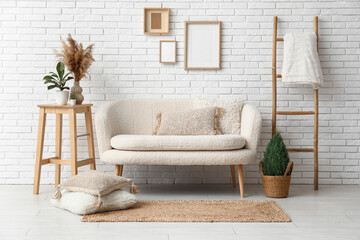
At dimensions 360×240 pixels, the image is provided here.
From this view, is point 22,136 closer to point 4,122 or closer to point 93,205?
point 4,122

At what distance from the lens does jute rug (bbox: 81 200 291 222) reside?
9.50 feet

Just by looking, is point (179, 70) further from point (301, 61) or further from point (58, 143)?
point (58, 143)

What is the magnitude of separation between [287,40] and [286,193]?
1.37 meters

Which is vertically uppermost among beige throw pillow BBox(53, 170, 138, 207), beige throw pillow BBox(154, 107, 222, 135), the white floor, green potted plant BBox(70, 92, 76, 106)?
green potted plant BBox(70, 92, 76, 106)

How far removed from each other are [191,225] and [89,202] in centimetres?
73

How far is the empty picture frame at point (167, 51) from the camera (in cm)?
424

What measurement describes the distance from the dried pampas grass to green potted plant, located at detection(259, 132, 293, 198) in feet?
5.69

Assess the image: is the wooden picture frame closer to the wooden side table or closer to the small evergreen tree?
the wooden side table

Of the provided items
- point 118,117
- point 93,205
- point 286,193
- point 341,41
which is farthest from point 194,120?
point 341,41

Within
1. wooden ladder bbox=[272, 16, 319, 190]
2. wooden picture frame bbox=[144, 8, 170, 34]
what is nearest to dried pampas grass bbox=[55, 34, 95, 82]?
wooden picture frame bbox=[144, 8, 170, 34]

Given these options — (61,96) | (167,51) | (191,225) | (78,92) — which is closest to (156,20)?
(167,51)

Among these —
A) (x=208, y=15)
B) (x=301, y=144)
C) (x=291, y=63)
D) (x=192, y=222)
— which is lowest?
(x=192, y=222)

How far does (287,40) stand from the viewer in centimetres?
404

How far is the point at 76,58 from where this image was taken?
388cm
